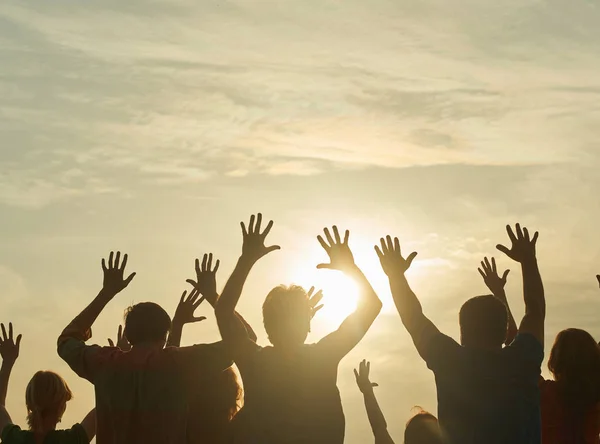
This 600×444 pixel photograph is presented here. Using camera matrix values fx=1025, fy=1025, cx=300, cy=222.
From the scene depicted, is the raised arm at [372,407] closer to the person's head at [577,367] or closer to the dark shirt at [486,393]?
the dark shirt at [486,393]

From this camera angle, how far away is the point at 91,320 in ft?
27.1

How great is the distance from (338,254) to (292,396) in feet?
3.90

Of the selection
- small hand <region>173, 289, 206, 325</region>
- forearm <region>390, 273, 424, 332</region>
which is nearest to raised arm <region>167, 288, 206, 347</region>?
small hand <region>173, 289, 206, 325</region>

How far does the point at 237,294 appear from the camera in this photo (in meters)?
7.76

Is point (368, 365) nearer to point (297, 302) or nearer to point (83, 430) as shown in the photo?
point (297, 302)

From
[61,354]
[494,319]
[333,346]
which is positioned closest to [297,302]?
[333,346]

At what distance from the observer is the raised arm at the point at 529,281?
7.90 metres

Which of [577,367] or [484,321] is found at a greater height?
[484,321]

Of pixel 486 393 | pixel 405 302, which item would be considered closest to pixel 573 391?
pixel 486 393

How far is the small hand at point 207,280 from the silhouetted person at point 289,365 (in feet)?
2.14

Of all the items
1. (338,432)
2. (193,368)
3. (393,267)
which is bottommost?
(338,432)

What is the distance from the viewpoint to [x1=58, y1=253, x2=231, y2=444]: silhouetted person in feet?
26.0

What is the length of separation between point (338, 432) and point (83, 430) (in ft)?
7.26

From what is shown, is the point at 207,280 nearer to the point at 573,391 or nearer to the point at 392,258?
the point at 392,258
